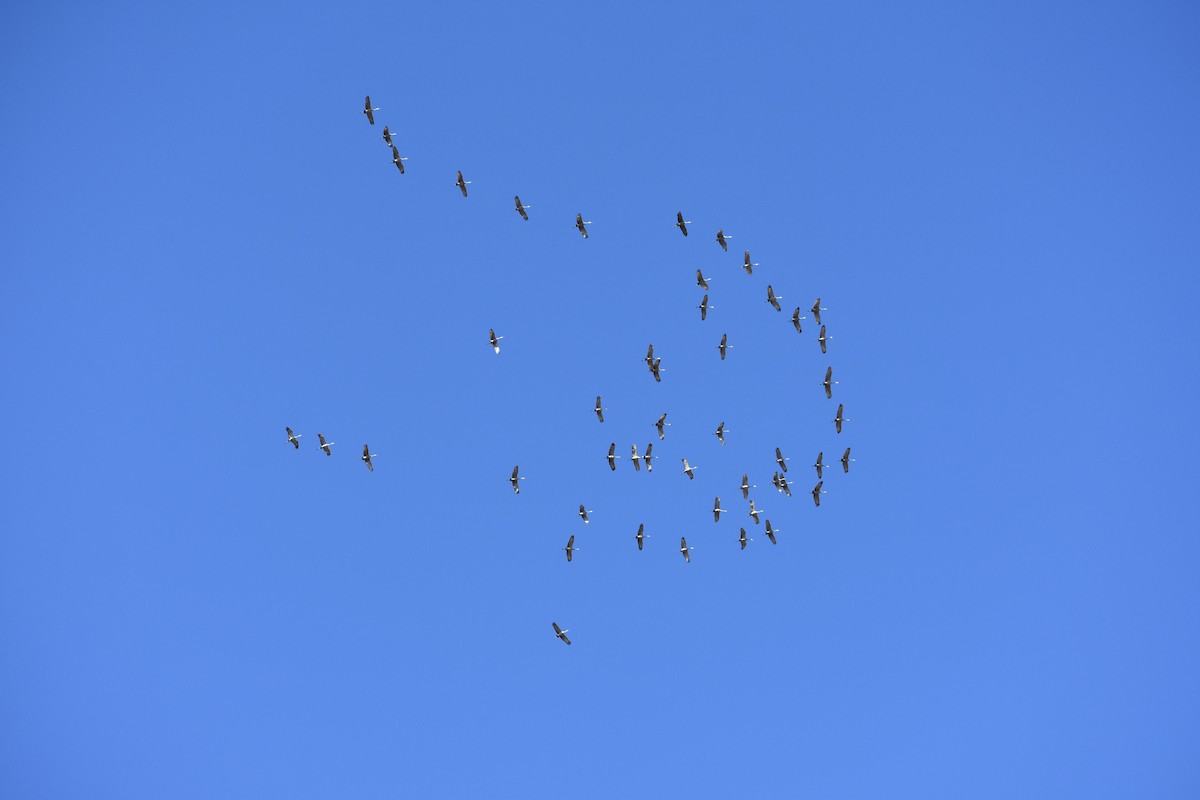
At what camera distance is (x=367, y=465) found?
5458 inches

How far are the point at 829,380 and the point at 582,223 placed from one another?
72.4 ft

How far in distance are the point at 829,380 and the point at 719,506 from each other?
12.5m

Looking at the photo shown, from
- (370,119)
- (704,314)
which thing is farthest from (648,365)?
(370,119)

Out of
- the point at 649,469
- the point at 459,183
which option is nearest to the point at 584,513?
→ the point at 649,469

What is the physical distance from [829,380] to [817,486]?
Answer: 8062 millimetres

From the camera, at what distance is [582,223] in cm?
13288

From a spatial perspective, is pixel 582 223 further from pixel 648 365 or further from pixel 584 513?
Result: pixel 584 513

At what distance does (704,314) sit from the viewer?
5399 inches

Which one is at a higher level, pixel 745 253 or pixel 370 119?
pixel 370 119

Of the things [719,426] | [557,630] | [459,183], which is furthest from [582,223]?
[557,630]

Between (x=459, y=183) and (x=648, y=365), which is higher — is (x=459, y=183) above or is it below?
above

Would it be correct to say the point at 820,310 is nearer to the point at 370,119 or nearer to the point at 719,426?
the point at 719,426

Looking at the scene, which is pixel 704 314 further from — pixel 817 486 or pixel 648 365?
pixel 817 486

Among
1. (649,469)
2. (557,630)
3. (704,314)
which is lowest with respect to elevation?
(557,630)
